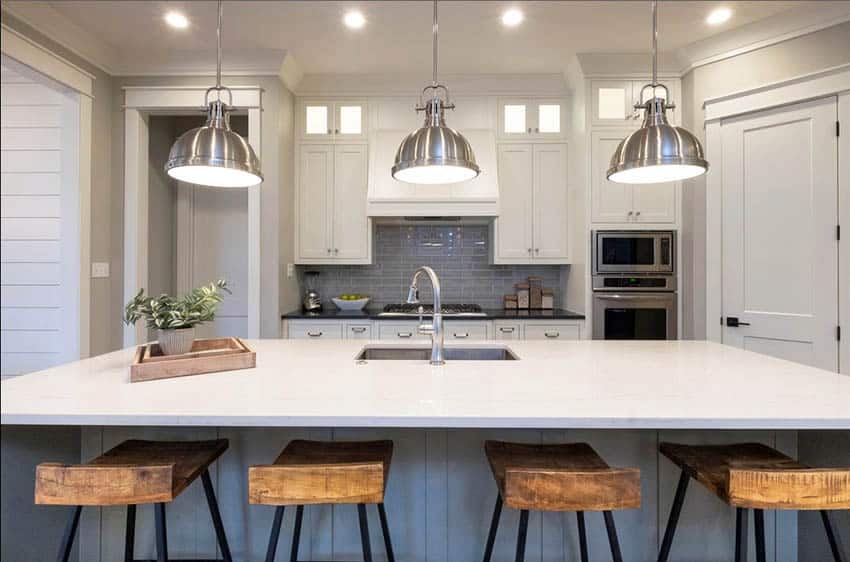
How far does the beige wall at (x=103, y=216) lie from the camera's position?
3.22 metres

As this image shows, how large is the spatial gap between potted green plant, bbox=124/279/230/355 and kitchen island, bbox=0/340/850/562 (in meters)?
0.17

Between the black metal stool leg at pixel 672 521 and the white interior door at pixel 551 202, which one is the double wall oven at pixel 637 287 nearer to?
the white interior door at pixel 551 202

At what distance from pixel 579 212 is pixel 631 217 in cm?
37

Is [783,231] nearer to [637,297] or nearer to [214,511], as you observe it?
[637,297]

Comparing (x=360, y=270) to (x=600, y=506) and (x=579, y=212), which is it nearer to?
(x=579, y=212)

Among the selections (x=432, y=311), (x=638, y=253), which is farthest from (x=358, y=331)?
(x=638, y=253)

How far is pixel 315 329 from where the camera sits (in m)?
3.50

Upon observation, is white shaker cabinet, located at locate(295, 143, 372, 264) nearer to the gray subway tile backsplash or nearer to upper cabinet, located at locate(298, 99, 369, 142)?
upper cabinet, located at locate(298, 99, 369, 142)

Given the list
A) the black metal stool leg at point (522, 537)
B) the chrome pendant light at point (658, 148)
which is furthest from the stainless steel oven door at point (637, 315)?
the black metal stool leg at point (522, 537)

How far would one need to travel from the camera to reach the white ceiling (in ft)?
9.16

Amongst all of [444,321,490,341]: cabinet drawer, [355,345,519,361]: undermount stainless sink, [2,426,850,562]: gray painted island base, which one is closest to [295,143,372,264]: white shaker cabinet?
Result: [444,321,490,341]: cabinet drawer

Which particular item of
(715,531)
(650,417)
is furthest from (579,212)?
(650,417)

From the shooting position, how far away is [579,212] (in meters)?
3.62

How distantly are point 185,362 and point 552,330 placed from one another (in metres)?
2.58
